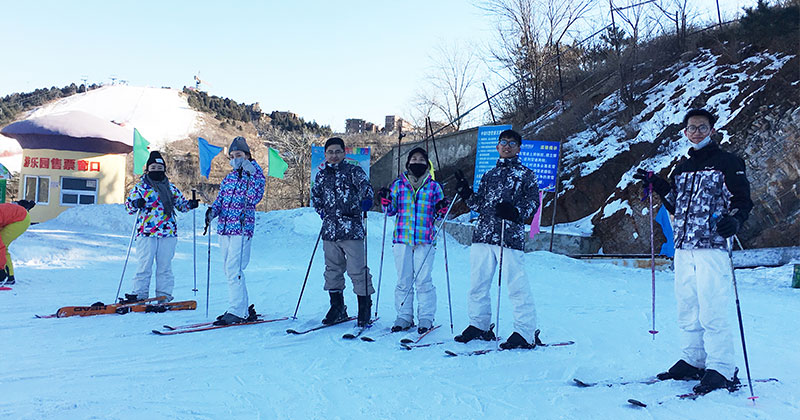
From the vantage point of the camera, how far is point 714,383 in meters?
3.23

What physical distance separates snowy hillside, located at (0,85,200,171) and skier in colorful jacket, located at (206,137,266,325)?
4940cm

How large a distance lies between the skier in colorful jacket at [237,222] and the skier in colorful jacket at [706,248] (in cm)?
379

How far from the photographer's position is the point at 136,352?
419 cm

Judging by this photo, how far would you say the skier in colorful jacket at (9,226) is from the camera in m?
7.50

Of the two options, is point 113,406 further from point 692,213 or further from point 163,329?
point 692,213

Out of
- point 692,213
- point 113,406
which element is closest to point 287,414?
point 113,406

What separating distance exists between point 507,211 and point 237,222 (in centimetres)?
267

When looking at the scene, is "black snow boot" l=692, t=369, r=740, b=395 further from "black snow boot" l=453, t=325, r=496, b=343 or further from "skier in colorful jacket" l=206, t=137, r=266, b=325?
"skier in colorful jacket" l=206, t=137, r=266, b=325

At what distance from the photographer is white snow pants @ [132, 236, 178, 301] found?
6.21 m

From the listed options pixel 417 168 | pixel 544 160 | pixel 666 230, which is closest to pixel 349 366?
pixel 417 168

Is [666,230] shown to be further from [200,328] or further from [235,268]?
[200,328]

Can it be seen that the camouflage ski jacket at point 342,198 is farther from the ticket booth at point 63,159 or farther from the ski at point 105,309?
the ticket booth at point 63,159

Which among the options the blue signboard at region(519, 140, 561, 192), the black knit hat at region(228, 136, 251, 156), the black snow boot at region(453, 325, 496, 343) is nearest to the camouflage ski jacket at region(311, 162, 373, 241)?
the black knit hat at region(228, 136, 251, 156)

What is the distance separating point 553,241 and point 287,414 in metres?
10.0
